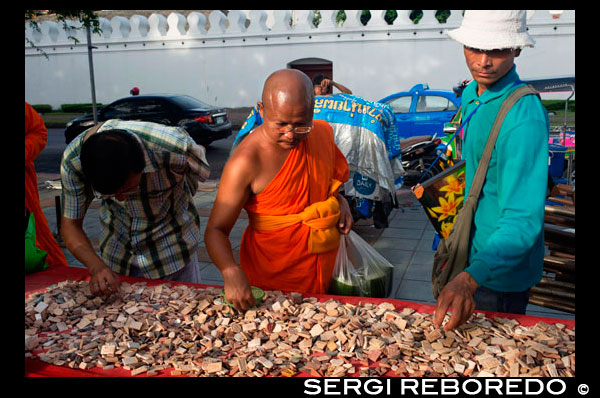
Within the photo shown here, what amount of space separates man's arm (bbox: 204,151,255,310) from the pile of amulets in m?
0.09

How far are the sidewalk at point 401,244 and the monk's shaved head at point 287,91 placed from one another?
232 cm

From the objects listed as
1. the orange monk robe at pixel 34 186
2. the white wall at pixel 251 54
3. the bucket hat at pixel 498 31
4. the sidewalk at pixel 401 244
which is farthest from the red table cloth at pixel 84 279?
the white wall at pixel 251 54

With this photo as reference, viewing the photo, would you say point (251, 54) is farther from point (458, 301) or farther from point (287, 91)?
point (458, 301)

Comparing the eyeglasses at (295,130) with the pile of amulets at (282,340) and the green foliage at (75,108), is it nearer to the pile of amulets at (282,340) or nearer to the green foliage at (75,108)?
the pile of amulets at (282,340)

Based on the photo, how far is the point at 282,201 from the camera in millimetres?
2322

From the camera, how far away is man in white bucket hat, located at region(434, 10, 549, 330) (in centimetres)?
163

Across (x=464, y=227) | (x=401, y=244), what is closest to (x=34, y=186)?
(x=464, y=227)

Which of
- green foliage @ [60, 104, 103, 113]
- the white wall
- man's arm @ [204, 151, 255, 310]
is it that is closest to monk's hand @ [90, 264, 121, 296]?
man's arm @ [204, 151, 255, 310]

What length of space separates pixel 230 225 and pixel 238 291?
345 millimetres

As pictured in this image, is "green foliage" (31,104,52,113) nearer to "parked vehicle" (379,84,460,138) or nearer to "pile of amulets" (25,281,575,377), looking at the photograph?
"parked vehicle" (379,84,460,138)

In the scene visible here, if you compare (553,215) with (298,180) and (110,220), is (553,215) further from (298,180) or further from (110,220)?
(110,220)

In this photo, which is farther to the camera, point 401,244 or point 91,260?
point 401,244

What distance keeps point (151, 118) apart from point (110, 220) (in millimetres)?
11072

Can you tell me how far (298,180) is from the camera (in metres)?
2.33
